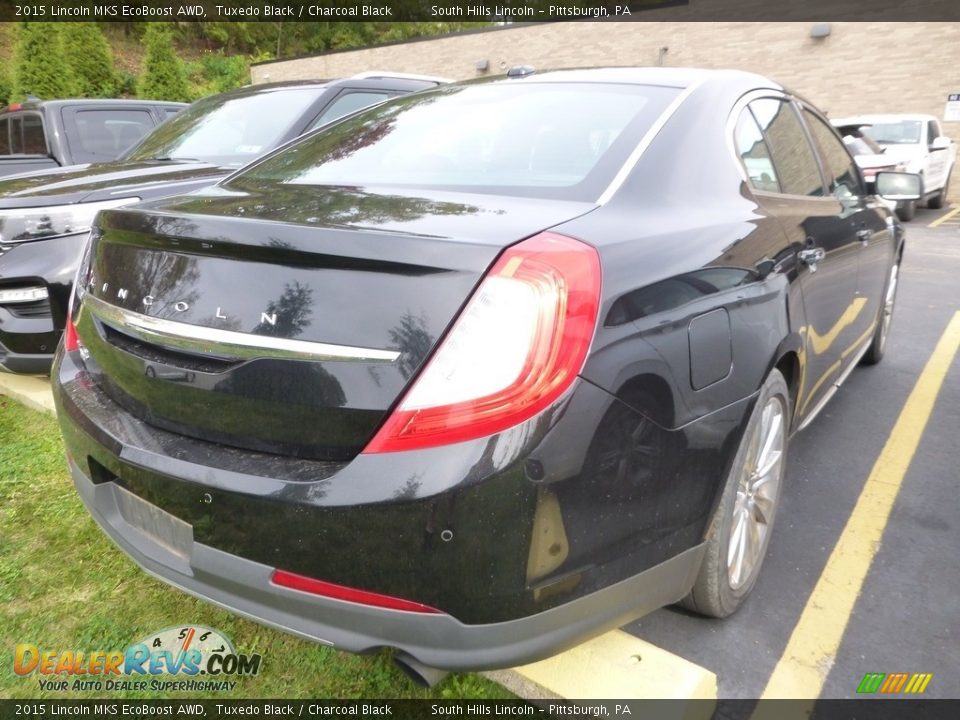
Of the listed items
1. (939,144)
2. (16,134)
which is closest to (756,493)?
(16,134)

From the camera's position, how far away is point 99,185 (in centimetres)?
369

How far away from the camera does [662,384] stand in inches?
60.9

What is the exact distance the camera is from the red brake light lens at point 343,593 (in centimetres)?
139

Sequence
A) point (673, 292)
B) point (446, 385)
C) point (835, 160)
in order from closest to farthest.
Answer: point (446, 385) → point (673, 292) → point (835, 160)

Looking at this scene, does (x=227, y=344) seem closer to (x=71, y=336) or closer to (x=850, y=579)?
(x=71, y=336)

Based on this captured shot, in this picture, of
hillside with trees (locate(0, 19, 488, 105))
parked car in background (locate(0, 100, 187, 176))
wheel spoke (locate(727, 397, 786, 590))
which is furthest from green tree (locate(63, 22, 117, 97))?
wheel spoke (locate(727, 397, 786, 590))

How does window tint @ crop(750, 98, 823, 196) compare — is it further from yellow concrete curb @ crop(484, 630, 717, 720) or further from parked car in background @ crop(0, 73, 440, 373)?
parked car in background @ crop(0, 73, 440, 373)

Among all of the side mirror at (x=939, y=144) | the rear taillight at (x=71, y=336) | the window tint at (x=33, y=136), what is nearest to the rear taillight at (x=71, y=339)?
the rear taillight at (x=71, y=336)

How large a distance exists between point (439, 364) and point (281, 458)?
42 centimetres

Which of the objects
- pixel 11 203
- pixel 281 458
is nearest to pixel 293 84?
pixel 11 203

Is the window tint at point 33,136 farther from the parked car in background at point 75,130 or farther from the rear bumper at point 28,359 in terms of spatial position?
the rear bumper at point 28,359

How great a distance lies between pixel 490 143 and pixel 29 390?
3.12 metres

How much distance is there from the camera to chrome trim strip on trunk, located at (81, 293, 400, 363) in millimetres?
1380

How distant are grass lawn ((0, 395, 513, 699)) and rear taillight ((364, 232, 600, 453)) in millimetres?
777
